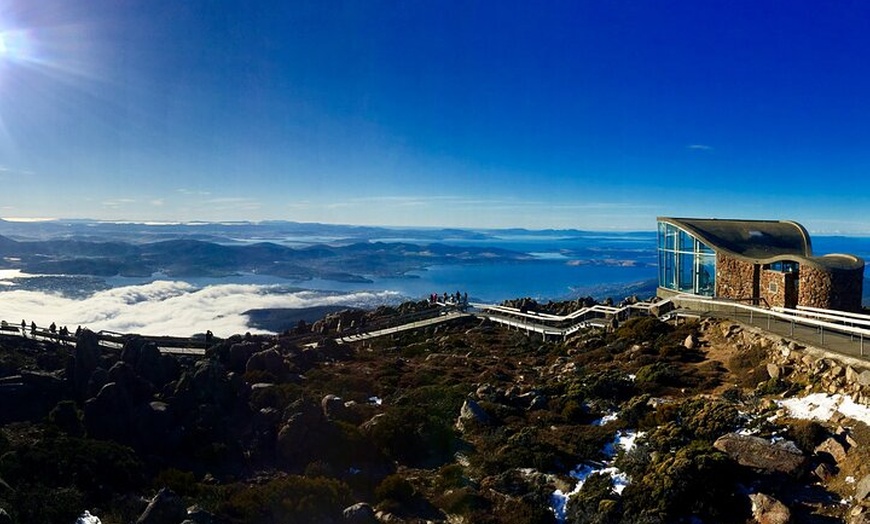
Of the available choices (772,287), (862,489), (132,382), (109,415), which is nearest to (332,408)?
(109,415)

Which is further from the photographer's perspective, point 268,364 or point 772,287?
point 772,287

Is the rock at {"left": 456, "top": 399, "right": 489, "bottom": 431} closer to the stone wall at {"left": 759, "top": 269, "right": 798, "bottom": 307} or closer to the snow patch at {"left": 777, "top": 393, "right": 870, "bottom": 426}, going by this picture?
the snow patch at {"left": 777, "top": 393, "right": 870, "bottom": 426}

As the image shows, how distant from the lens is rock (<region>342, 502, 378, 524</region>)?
9141mm

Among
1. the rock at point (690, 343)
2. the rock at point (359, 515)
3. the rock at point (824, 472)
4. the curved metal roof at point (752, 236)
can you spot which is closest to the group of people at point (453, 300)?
the curved metal roof at point (752, 236)

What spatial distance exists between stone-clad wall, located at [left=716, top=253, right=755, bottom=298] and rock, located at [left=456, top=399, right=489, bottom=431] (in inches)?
572

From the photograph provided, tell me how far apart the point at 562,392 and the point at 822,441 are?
6.91 m

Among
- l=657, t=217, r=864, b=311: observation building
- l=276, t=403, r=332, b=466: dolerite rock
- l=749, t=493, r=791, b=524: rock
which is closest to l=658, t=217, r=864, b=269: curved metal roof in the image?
l=657, t=217, r=864, b=311: observation building

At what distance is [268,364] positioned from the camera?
18.7 metres

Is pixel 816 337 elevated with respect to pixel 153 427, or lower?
elevated

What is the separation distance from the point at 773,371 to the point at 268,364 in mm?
15245

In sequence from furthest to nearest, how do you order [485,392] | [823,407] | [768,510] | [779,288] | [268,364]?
[779,288], [268,364], [485,392], [823,407], [768,510]

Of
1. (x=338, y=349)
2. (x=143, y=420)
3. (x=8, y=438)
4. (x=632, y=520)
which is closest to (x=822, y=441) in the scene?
(x=632, y=520)

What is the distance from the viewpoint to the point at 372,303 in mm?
146625

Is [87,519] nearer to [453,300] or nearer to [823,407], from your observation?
[823,407]
